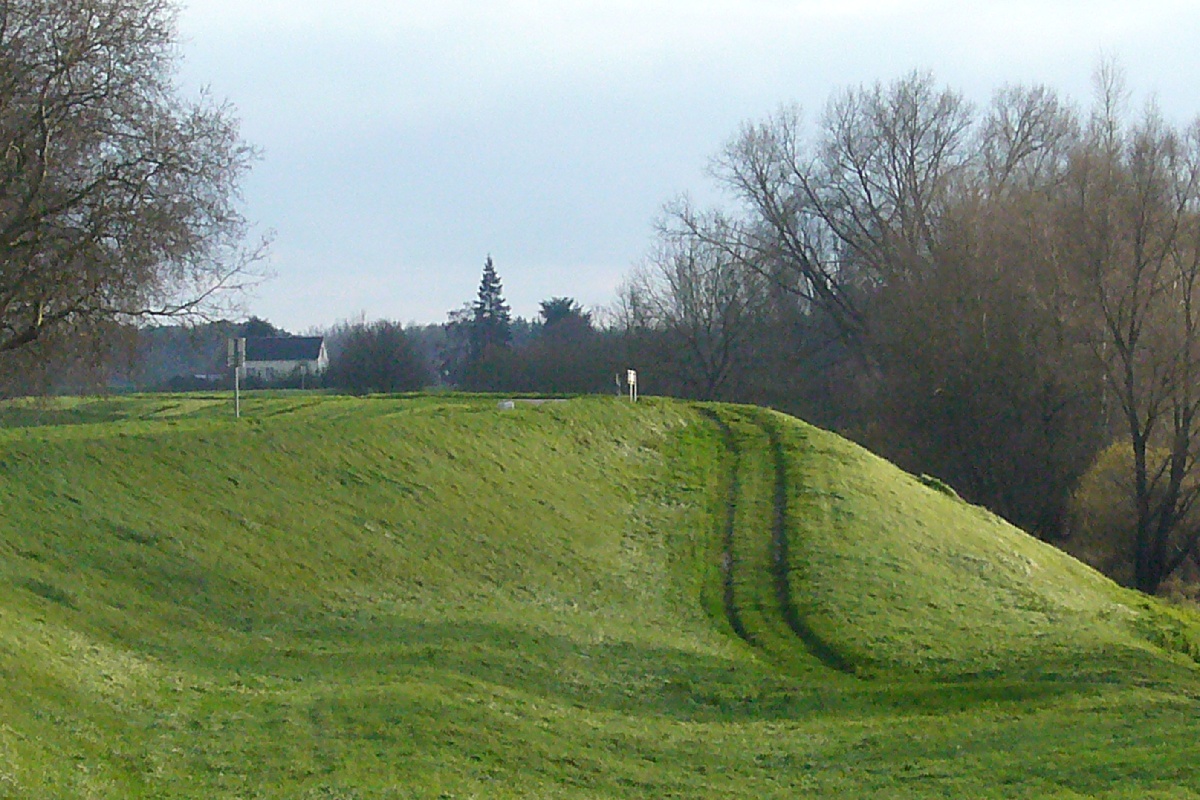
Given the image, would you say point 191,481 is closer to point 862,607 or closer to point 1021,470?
point 862,607

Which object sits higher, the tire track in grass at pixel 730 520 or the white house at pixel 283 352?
the white house at pixel 283 352

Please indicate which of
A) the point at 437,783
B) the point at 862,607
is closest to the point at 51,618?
the point at 437,783

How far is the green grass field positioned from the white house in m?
48.9

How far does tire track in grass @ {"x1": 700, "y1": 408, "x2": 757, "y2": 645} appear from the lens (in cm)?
1916

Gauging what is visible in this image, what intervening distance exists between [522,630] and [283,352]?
67.4 metres

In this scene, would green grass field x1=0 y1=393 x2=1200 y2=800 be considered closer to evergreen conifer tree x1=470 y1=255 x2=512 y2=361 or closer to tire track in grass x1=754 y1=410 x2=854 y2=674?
tire track in grass x1=754 y1=410 x2=854 y2=674

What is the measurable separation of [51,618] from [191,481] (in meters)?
5.64

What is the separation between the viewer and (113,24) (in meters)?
22.0

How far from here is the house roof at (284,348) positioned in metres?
78.2

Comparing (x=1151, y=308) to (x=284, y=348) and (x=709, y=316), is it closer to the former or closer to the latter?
(x=709, y=316)

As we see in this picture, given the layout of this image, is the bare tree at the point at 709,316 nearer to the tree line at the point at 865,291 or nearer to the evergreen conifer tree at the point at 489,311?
the tree line at the point at 865,291

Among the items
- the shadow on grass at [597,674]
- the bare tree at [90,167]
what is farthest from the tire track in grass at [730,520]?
the bare tree at [90,167]

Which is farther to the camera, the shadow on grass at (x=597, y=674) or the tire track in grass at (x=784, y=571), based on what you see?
the tire track in grass at (x=784, y=571)

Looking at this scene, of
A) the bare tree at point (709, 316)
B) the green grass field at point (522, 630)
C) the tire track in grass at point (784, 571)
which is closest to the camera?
the green grass field at point (522, 630)
